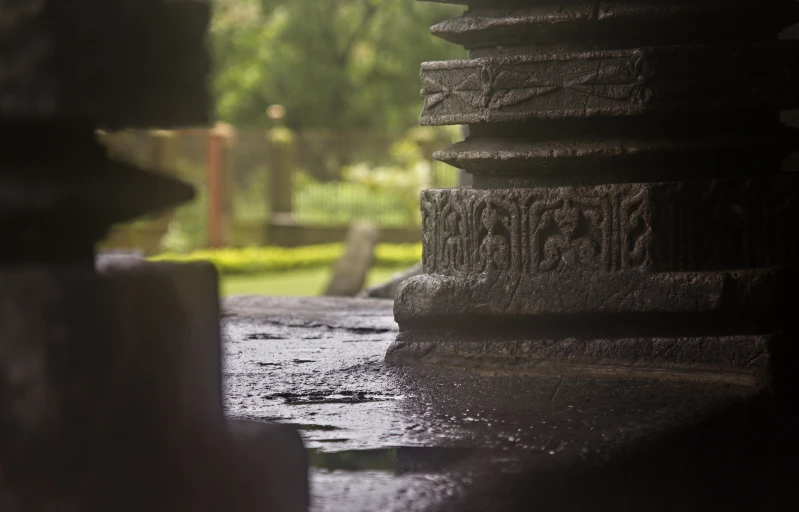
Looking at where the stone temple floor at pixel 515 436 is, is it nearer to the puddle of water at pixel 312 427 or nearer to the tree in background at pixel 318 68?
the puddle of water at pixel 312 427

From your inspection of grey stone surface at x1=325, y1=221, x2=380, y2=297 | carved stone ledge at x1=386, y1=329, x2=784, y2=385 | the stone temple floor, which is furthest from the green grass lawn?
the stone temple floor

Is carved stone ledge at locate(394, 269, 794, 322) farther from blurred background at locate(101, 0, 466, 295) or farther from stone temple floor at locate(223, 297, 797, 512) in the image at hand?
blurred background at locate(101, 0, 466, 295)

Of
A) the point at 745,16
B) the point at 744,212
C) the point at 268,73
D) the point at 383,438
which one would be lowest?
the point at 383,438

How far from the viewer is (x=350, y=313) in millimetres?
4500

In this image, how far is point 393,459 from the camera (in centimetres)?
207

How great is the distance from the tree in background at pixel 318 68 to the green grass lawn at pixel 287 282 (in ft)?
25.5

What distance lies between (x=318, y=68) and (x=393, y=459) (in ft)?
69.3

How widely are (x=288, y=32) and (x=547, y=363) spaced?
20.2 metres

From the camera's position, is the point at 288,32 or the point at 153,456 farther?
the point at 288,32

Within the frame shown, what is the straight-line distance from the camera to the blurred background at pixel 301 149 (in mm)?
14766

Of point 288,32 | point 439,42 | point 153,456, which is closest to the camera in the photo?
point 153,456

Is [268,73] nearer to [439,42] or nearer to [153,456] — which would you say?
[439,42]

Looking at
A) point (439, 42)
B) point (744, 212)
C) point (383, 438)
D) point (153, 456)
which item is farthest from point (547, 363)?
point (439, 42)

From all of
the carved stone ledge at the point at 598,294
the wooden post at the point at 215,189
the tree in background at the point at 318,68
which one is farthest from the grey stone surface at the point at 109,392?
the tree in background at the point at 318,68
